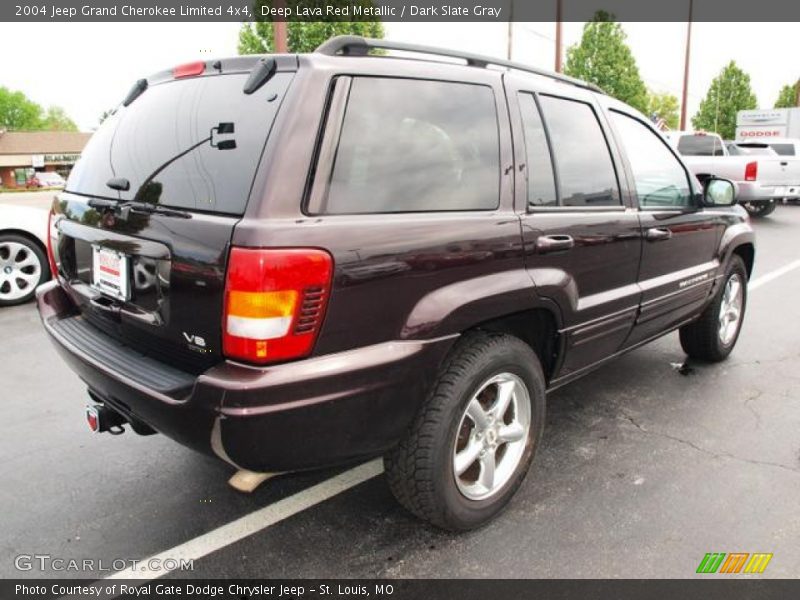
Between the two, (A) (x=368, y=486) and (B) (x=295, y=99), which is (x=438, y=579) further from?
(B) (x=295, y=99)

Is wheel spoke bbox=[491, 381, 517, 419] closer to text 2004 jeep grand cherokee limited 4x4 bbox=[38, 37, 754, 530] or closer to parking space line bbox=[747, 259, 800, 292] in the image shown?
text 2004 jeep grand cherokee limited 4x4 bbox=[38, 37, 754, 530]

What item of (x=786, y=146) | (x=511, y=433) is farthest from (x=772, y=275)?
(x=786, y=146)

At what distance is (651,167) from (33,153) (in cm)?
8698

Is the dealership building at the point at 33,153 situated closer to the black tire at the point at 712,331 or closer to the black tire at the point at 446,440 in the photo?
the black tire at the point at 712,331

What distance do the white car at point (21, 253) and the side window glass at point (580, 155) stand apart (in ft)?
17.9

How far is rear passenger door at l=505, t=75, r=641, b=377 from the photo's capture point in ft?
8.66

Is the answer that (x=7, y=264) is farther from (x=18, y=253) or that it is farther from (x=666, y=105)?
(x=666, y=105)

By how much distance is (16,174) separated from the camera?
7069cm

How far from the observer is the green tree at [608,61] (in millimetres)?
28938

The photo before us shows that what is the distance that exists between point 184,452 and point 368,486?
103cm

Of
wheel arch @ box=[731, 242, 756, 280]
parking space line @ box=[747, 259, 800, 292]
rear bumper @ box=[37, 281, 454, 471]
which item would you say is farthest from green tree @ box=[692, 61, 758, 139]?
rear bumper @ box=[37, 281, 454, 471]

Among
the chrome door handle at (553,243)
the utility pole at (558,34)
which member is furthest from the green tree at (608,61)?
the chrome door handle at (553,243)

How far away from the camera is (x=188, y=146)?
7.49 ft

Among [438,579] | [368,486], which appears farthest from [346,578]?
[368,486]
